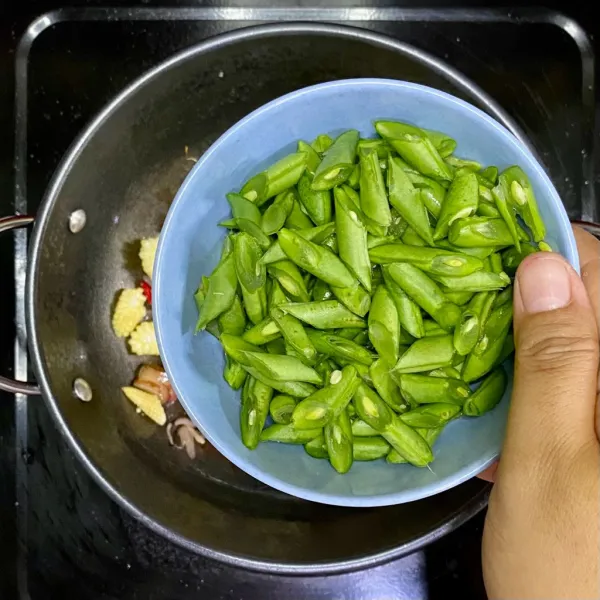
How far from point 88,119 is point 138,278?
0.29 meters

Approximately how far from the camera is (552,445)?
76 centimetres

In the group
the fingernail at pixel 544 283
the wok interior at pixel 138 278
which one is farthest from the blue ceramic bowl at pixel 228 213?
the wok interior at pixel 138 278

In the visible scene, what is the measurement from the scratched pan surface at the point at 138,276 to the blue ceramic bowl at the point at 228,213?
0.43ft

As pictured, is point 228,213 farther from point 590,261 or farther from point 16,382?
point 590,261

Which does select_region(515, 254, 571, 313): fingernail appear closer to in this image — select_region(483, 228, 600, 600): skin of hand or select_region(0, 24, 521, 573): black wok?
select_region(483, 228, 600, 600): skin of hand

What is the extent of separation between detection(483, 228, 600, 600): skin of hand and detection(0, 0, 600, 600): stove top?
381 mm

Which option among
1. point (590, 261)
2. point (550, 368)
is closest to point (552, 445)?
point (550, 368)

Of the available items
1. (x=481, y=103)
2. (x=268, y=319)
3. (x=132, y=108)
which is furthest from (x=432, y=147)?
(x=132, y=108)

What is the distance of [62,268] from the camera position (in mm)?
1039

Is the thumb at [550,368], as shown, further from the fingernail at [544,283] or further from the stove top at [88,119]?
the stove top at [88,119]

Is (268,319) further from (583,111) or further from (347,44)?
(583,111)

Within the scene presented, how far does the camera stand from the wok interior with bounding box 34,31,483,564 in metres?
0.99

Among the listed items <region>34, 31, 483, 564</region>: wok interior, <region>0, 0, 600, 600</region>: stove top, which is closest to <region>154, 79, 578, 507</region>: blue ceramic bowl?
<region>34, 31, 483, 564</region>: wok interior

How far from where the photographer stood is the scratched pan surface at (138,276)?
0.97m
